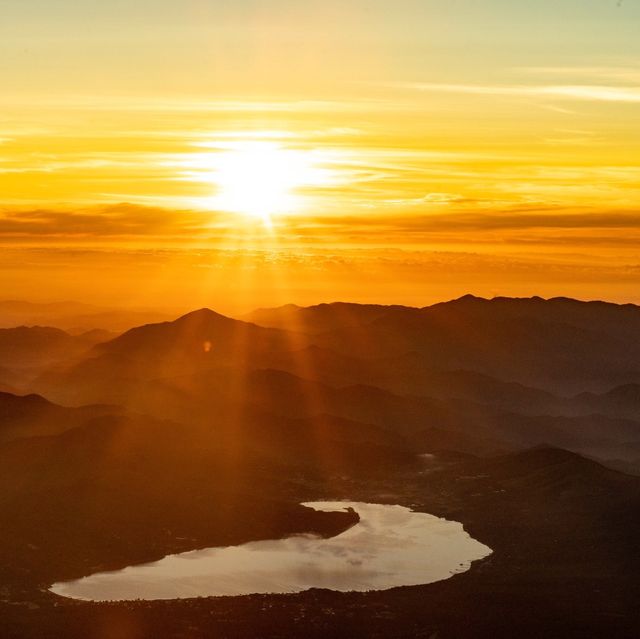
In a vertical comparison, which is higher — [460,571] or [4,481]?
[4,481]

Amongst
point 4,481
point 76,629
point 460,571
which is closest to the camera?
point 76,629

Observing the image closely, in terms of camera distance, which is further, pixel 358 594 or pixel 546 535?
pixel 546 535

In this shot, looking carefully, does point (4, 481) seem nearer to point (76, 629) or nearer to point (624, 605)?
point (76, 629)

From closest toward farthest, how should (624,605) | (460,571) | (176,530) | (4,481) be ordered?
(624,605)
(460,571)
(176,530)
(4,481)

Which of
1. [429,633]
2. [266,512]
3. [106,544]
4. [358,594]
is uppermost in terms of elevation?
[266,512]

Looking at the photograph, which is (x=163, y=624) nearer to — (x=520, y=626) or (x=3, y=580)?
(x=3, y=580)

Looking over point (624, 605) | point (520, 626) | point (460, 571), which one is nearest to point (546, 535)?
point (460, 571)
